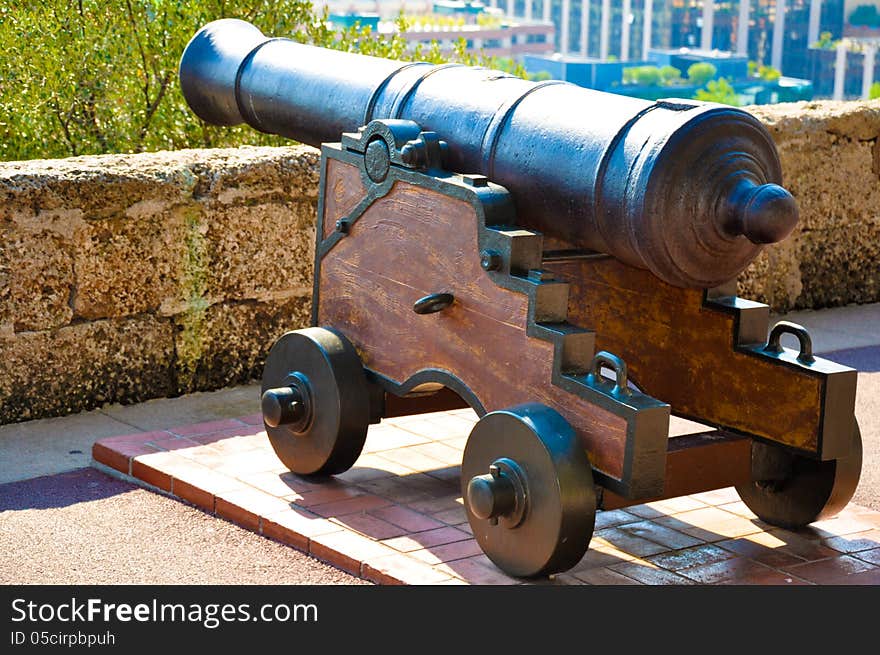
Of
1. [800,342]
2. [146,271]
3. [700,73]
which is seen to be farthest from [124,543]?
[700,73]

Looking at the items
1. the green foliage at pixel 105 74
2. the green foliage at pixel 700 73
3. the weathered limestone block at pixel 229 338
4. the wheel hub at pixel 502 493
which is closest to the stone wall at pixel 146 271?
the weathered limestone block at pixel 229 338

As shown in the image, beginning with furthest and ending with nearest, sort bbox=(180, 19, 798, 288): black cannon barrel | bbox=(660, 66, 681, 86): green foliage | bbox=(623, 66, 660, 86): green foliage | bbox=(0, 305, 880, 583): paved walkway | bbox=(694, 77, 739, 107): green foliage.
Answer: bbox=(623, 66, 660, 86): green foliage → bbox=(660, 66, 681, 86): green foliage → bbox=(694, 77, 739, 107): green foliage → bbox=(0, 305, 880, 583): paved walkway → bbox=(180, 19, 798, 288): black cannon barrel

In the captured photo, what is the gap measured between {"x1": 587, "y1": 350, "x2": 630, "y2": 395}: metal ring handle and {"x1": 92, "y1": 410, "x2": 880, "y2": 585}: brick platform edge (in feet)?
1.62

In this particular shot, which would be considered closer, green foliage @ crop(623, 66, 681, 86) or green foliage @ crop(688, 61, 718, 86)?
green foliage @ crop(623, 66, 681, 86)

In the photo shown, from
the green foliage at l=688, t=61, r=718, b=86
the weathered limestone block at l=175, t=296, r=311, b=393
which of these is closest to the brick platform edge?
the weathered limestone block at l=175, t=296, r=311, b=393

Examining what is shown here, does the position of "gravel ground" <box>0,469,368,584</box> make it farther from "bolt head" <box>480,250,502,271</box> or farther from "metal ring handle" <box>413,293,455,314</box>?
"bolt head" <box>480,250,502,271</box>

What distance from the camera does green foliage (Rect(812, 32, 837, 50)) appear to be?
249ft

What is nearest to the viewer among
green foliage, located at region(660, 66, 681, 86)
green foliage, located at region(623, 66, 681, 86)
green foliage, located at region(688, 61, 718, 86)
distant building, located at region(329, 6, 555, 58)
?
distant building, located at region(329, 6, 555, 58)

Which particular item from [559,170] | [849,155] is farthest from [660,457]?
[849,155]

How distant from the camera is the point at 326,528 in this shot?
3699 millimetres

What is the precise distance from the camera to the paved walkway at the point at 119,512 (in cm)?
354

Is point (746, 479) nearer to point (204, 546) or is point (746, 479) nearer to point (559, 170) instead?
point (559, 170)

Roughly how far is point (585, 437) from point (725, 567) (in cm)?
58

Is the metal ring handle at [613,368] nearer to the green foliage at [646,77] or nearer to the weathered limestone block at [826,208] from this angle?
the weathered limestone block at [826,208]
